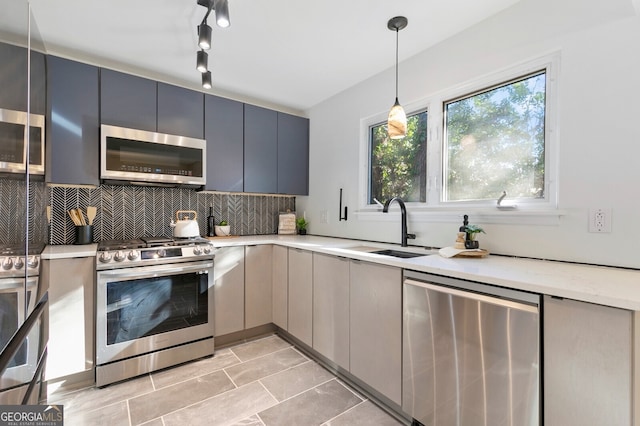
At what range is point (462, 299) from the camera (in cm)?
136

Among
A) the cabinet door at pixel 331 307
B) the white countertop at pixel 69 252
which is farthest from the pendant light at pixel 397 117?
the white countertop at pixel 69 252

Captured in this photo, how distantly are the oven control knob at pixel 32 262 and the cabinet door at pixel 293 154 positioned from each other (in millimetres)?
2322

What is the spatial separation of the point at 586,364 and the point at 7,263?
1.90 metres

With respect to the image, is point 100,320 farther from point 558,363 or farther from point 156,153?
point 558,363

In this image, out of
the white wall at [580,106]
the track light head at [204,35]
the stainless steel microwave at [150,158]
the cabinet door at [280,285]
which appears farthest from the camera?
the cabinet door at [280,285]

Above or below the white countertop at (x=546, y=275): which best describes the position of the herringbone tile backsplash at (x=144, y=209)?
above

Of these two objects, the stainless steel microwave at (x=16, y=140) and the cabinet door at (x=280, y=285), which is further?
the cabinet door at (x=280, y=285)

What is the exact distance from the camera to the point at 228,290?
257 centimetres

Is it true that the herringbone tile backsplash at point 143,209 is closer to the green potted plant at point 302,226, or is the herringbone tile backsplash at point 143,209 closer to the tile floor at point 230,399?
the green potted plant at point 302,226

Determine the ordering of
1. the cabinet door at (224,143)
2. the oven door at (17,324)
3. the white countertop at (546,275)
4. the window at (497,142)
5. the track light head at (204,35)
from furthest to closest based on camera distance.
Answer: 1. the cabinet door at (224,143)
2. the window at (497,142)
3. the track light head at (204,35)
4. the white countertop at (546,275)
5. the oven door at (17,324)

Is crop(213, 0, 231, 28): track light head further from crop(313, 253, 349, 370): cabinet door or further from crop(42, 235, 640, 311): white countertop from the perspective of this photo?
crop(313, 253, 349, 370): cabinet door

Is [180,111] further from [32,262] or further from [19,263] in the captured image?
[19,263]

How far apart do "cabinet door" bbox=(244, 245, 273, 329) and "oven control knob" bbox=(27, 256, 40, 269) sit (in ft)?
5.32

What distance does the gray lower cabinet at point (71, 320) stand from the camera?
186cm
